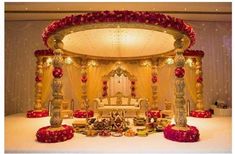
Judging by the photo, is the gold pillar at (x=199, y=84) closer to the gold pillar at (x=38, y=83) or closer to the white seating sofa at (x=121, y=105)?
the white seating sofa at (x=121, y=105)

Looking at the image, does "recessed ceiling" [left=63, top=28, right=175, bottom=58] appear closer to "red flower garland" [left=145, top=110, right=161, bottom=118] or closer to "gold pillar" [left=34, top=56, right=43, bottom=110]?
"red flower garland" [left=145, top=110, right=161, bottom=118]

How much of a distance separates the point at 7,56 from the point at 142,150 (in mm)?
8806

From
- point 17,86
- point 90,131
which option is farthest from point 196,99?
point 17,86

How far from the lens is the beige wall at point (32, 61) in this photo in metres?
9.98

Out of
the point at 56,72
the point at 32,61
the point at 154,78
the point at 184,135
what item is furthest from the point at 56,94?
the point at 32,61

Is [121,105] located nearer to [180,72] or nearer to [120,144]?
[120,144]

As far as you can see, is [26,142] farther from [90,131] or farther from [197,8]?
[197,8]

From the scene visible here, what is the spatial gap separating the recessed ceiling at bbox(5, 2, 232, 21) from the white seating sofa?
4035 mm

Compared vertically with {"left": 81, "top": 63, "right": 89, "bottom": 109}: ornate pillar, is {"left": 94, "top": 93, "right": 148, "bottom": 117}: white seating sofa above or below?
below

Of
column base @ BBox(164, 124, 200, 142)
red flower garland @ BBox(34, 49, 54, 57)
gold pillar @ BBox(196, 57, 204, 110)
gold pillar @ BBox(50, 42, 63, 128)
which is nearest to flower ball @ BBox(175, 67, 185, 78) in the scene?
column base @ BBox(164, 124, 200, 142)

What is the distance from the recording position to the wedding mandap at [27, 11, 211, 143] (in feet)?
15.7

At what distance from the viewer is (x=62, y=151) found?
13.9 feet

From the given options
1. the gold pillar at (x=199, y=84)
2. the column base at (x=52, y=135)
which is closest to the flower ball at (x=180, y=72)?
the column base at (x=52, y=135)

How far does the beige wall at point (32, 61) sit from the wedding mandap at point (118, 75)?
4.46 ft
